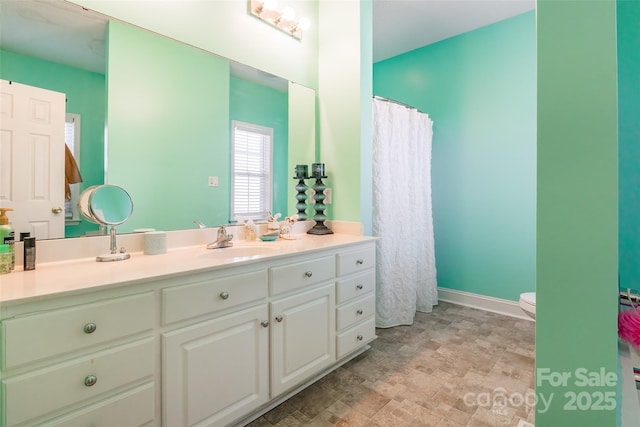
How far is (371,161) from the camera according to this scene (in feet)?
8.09

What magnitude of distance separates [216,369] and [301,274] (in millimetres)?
585

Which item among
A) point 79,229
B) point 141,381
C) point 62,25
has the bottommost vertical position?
point 141,381

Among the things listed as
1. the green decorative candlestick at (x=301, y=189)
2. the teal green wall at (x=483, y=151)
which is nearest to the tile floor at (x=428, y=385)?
the teal green wall at (x=483, y=151)

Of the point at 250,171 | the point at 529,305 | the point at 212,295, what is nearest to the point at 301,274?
the point at 212,295

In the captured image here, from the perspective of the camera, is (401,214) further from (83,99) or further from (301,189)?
(83,99)

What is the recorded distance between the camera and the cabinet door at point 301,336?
1.48 meters

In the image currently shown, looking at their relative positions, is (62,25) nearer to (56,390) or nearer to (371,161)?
(56,390)

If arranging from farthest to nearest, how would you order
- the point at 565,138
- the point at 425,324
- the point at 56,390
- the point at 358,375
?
the point at 425,324
the point at 358,375
the point at 56,390
the point at 565,138

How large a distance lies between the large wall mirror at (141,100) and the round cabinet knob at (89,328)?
0.60m

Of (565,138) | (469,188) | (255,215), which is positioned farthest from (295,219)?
(469,188)

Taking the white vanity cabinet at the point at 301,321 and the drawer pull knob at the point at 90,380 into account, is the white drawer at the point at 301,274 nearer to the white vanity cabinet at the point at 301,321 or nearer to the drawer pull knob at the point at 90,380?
the white vanity cabinet at the point at 301,321

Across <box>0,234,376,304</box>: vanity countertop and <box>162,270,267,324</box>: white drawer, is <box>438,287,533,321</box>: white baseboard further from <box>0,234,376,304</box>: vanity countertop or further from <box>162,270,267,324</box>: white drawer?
<box>162,270,267,324</box>: white drawer

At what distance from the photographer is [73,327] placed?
2.96 feet

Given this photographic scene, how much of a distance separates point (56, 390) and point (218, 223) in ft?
3.67
